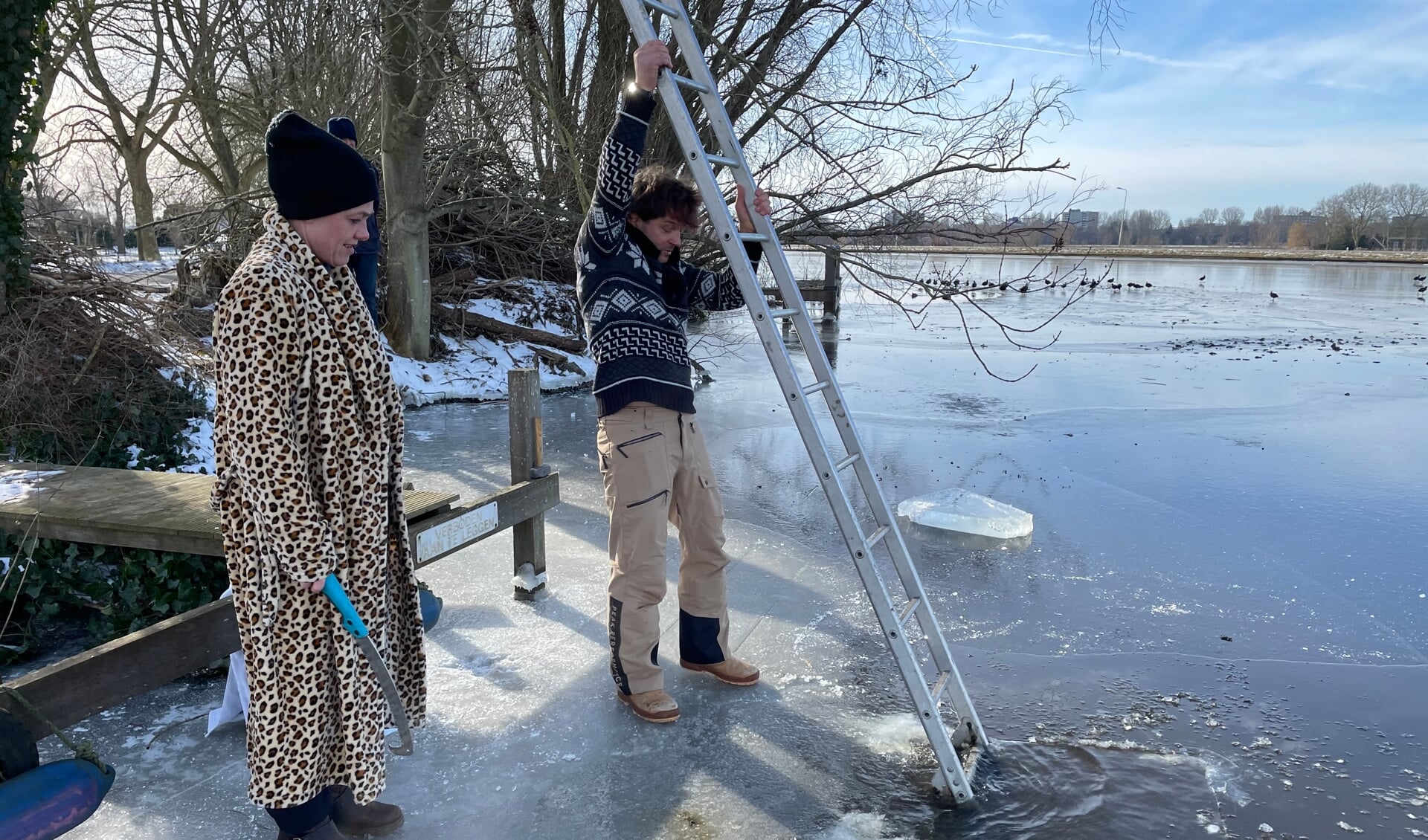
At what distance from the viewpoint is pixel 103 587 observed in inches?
156

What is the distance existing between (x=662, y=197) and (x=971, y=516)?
329 centimetres

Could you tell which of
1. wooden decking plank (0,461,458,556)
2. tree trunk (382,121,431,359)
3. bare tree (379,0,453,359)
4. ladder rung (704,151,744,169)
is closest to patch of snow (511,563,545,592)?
wooden decking plank (0,461,458,556)

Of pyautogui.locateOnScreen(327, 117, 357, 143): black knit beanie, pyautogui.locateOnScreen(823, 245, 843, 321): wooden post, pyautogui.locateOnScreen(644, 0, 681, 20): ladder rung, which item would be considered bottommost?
pyautogui.locateOnScreen(823, 245, 843, 321): wooden post

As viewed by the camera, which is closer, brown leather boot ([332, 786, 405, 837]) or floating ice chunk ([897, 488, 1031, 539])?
brown leather boot ([332, 786, 405, 837])

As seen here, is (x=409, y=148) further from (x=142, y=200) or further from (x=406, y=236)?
(x=142, y=200)

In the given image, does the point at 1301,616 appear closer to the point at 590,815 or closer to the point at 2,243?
the point at 590,815

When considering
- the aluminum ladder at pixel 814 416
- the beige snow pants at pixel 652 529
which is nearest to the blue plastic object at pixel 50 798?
the beige snow pants at pixel 652 529

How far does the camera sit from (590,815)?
9.27 feet

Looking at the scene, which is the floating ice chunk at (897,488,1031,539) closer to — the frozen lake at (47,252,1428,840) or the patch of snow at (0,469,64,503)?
the frozen lake at (47,252,1428,840)

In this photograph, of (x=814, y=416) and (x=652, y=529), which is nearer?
(x=814, y=416)

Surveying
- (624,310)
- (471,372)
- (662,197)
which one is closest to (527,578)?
(624,310)

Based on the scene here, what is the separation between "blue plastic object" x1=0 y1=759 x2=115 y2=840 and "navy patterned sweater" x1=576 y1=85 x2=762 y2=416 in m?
1.70

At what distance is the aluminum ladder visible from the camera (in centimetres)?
283

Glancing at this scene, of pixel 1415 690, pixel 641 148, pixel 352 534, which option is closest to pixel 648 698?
pixel 352 534
